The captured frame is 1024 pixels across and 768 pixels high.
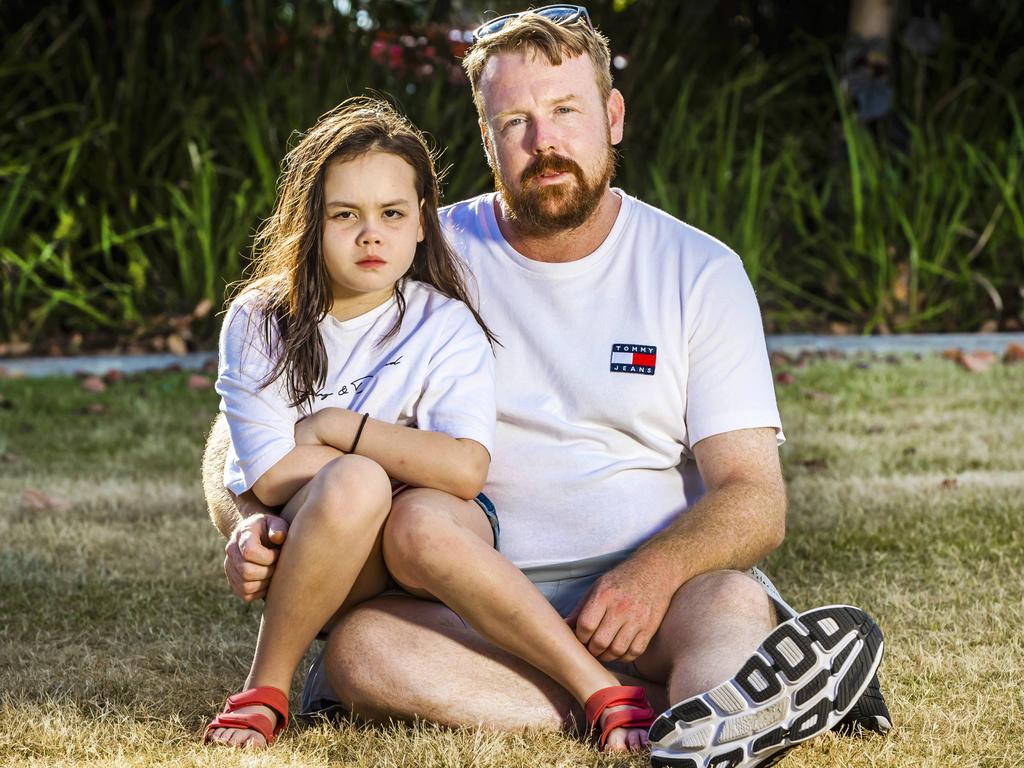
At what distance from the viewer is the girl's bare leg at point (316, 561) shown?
2.66m

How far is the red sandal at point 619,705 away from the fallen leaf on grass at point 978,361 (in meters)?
4.79

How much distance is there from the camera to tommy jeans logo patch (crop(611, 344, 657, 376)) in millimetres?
3094

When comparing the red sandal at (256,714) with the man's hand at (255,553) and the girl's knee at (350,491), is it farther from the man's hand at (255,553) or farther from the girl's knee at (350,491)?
the girl's knee at (350,491)

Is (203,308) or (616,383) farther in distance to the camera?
(203,308)

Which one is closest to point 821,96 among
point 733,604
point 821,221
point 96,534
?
point 821,221

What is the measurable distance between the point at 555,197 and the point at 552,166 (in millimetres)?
66

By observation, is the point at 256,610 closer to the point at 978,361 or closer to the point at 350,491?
the point at 350,491

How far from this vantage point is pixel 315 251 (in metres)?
2.99

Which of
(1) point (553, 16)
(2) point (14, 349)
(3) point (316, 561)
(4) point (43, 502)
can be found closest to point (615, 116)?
(1) point (553, 16)

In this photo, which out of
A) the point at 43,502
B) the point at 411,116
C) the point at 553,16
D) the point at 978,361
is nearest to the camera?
the point at 553,16

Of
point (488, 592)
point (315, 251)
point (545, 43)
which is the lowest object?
point (488, 592)

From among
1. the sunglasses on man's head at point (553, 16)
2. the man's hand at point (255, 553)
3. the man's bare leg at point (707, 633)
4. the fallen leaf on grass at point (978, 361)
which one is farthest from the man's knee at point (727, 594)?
the fallen leaf on grass at point (978, 361)

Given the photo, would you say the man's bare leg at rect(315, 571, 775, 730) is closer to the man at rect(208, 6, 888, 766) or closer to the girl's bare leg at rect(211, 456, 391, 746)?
the man at rect(208, 6, 888, 766)

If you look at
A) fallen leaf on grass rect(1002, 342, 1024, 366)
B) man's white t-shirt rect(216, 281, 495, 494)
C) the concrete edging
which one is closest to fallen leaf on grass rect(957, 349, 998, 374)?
fallen leaf on grass rect(1002, 342, 1024, 366)
